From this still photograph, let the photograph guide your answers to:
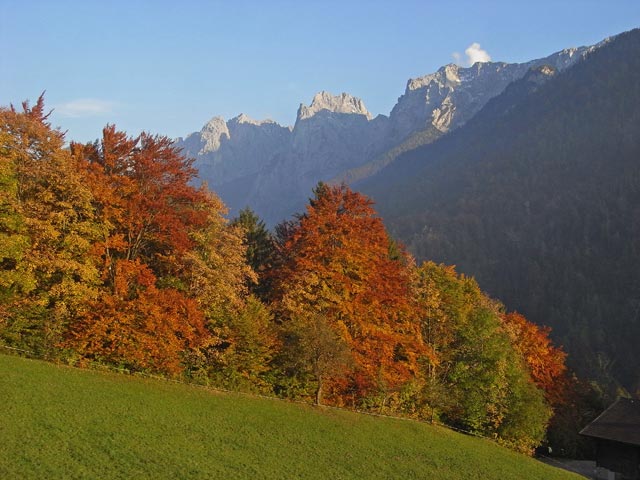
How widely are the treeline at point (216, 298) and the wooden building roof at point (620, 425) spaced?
4226 millimetres

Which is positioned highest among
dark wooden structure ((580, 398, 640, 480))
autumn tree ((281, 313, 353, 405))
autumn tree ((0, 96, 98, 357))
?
autumn tree ((0, 96, 98, 357))

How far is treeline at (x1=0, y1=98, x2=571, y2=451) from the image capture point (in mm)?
30859

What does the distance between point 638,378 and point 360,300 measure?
9071 centimetres

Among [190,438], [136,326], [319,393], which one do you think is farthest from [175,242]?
[190,438]

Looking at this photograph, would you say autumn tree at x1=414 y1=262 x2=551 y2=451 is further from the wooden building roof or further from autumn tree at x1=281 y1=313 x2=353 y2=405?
autumn tree at x1=281 y1=313 x2=353 y2=405

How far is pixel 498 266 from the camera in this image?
177250mm

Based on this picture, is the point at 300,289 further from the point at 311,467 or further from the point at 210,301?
the point at 311,467

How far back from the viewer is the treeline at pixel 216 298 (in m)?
30.9

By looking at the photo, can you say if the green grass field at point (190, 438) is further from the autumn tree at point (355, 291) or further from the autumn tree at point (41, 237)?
the autumn tree at point (355, 291)

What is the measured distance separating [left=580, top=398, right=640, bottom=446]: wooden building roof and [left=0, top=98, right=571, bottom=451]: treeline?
166 inches

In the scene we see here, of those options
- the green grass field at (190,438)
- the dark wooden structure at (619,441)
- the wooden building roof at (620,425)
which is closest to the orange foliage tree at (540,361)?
the wooden building roof at (620,425)

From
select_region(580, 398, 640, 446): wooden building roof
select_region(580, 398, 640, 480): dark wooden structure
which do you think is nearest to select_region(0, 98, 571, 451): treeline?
select_region(580, 398, 640, 446): wooden building roof

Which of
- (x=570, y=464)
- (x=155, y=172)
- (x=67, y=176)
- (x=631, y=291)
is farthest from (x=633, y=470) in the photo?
(x=631, y=291)

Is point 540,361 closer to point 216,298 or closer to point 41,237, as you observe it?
point 216,298
